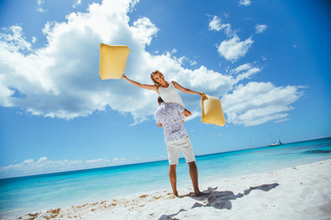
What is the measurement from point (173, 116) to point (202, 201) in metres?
1.34

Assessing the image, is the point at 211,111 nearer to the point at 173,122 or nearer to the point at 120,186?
the point at 173,122

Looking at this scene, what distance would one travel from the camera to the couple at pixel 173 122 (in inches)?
97.3

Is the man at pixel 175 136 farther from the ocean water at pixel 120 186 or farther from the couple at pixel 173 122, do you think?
the ocean water at pixel 120 186

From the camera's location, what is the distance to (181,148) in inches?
Result: 99.3

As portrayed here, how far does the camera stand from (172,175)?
2588 millimetres

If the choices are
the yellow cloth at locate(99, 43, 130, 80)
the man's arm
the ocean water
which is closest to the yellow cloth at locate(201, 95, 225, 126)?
the man's arm

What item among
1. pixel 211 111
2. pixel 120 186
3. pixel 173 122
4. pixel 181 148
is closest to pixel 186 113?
pixel 173 122

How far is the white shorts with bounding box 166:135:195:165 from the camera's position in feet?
8.11

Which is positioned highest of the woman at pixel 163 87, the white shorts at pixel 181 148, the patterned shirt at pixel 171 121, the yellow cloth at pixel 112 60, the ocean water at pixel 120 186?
the yellow cloth at pixel 112 60

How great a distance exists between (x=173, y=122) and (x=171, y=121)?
0.12 feet

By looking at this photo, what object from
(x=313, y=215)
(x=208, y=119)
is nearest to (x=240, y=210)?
(x=313, y=215)

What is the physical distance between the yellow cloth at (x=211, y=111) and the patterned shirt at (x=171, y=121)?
1.45ft

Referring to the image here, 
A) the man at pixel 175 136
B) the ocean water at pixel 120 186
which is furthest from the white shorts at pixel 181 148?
the ocean water at pixel 120 186

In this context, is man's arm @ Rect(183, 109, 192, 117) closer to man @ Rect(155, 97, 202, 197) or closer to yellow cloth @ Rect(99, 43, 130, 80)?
man @ Rect(155, 97, 202, 197)
